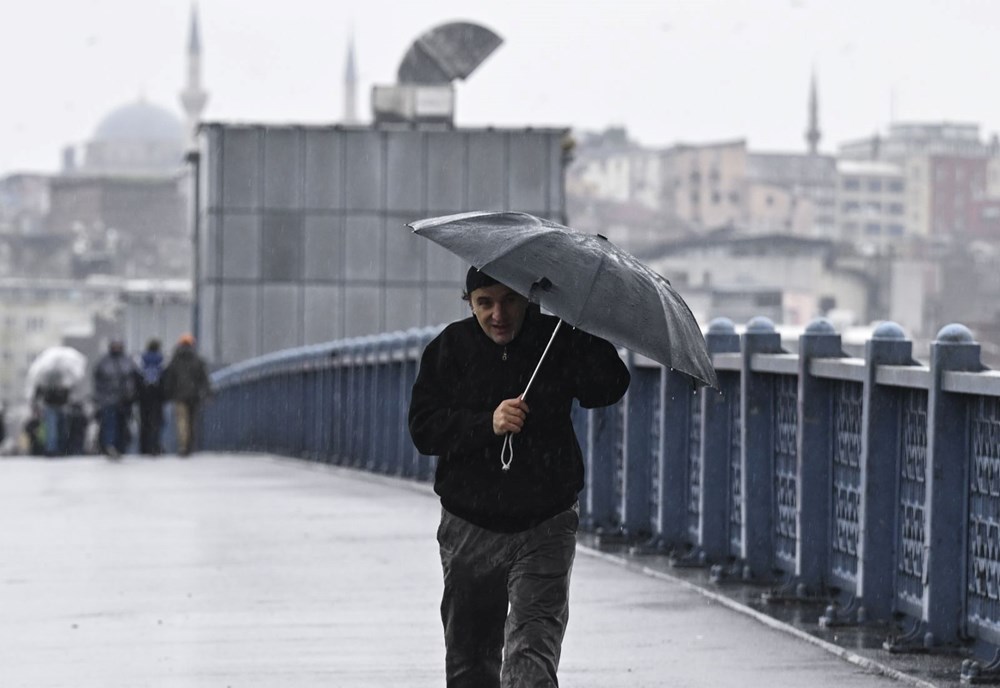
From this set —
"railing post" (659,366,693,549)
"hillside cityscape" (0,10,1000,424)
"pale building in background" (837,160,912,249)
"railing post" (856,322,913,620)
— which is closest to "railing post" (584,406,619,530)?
"railing post" (659,366,693,549)

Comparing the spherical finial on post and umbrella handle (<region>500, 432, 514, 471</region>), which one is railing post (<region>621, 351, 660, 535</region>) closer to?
the spherical finial on post

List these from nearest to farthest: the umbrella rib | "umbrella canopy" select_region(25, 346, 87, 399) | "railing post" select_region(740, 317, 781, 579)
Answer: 1. the umbrella rib
2. "railing post" select_region(740, 317, 781, 579)
3. "umbrella canopy" select_region(25, 346, 87, 399)

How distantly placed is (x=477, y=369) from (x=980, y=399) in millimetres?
2547

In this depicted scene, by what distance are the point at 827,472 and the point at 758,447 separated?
32.9 inches

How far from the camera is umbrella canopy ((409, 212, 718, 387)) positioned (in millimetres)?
5379

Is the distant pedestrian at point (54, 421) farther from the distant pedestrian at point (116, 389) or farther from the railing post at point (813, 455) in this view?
the railing post at point (813, 455)

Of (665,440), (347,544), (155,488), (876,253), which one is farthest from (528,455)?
(876,253)

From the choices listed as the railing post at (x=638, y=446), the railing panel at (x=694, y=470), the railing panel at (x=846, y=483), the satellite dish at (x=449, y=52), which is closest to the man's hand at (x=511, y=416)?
the railing panel at (x=846, y=483)

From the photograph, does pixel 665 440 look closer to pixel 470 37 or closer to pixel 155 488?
pixel 155 488

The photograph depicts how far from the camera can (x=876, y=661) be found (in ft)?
25.1

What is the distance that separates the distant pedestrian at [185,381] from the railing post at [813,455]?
1876cm

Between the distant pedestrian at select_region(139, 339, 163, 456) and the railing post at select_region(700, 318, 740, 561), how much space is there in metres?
19.5

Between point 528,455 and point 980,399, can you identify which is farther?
point 980,399

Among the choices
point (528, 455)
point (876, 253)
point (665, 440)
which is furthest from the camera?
point (876, 253)
